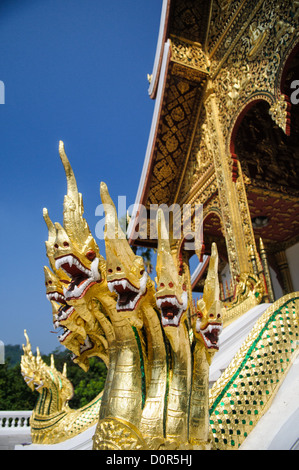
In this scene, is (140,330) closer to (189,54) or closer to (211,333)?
(211,333)

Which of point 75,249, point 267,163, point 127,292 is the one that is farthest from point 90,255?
point 267,163

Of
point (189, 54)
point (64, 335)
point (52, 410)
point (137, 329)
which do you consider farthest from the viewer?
point (189, 54)

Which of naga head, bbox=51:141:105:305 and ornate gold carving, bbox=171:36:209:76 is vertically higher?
ornate gold carving, bbox=171:36:209:76

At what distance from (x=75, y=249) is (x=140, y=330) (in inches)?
15.7

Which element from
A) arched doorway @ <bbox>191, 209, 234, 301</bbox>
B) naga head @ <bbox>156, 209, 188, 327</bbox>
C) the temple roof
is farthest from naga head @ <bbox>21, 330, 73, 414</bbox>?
the temple roof

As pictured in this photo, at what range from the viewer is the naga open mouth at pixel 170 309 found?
1.07 meters

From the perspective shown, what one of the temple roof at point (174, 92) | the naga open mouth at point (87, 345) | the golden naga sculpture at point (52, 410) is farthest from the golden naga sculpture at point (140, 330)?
the temple roof at point (174, 92)

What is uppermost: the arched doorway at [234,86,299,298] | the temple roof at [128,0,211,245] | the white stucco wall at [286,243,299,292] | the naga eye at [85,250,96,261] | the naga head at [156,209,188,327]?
the temple roof at [128,0,211,245]

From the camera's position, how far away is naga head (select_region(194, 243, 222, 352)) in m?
1.16

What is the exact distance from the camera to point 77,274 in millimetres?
1148

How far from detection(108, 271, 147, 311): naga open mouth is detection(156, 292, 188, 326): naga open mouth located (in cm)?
7

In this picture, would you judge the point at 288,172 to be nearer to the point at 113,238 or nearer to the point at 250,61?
the point at 250,61

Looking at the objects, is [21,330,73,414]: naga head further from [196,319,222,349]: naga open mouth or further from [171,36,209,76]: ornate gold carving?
[171,36,209,76]: ornate gold carving
